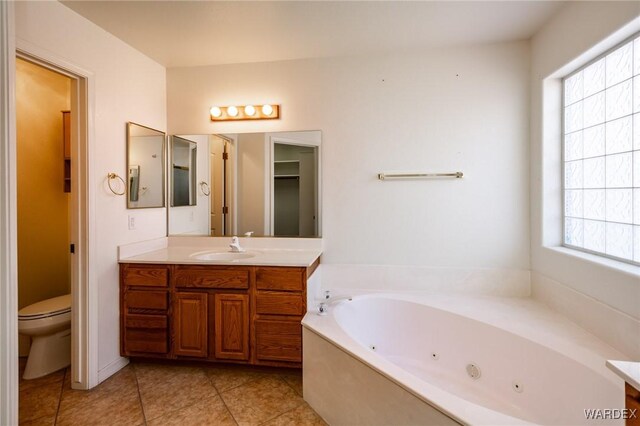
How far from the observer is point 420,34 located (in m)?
2.27

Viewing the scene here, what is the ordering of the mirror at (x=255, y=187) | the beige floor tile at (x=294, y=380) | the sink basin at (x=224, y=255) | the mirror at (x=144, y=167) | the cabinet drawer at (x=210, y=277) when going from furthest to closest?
the mirror at (x=255, y=187) → the sink basin at (x=224, y=255) → the mirror at (x=144, y=167) → the cabinet drawer at (x=210, y=277) → the beige floor tile at (x=294, y=380)

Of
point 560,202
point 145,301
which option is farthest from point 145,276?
point 560,202

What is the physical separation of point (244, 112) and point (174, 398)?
7.14 ft

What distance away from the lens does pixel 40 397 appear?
1.99 meters

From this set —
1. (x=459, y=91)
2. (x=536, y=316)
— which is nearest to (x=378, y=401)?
(x=536, y=316)

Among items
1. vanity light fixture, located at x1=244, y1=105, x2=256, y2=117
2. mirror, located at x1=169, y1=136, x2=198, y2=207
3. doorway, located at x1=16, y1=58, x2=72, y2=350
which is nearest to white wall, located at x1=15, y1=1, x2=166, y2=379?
mirror, located at x1=169, y1=136, x2=198, y2=207

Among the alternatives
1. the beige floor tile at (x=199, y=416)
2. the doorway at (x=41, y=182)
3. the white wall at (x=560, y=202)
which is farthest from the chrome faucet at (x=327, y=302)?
the doorway at (x=41, y=182)

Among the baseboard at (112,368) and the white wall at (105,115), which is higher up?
the white wall at (105,115)

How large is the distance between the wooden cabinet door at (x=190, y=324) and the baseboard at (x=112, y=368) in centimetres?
44

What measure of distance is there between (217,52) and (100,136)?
1082 mm

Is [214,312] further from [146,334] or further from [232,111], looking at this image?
[232,111]

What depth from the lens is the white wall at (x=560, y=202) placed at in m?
1.54

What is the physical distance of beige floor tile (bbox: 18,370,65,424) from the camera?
1.84 metres

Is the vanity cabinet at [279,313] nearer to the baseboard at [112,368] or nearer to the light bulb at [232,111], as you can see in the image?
the baseboard at [112,368]
